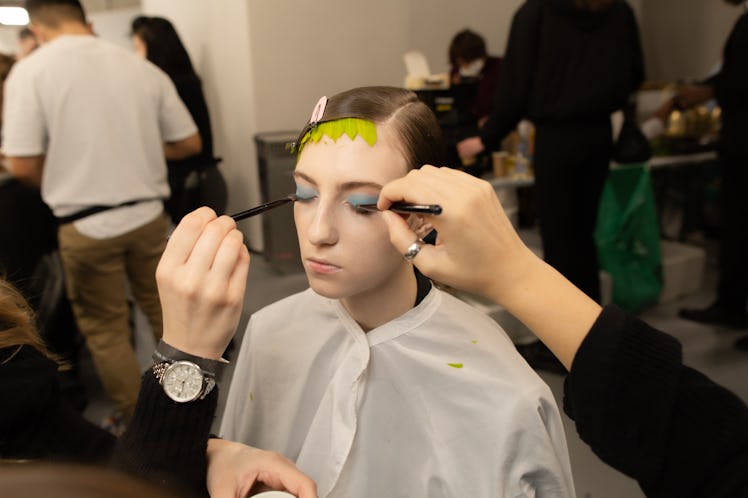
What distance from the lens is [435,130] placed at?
0.87 meters

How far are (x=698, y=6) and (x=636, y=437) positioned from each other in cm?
508

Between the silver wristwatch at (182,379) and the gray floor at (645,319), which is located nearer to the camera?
the silver wristwatch at (182,379)

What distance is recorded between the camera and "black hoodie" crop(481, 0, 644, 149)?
1800mm

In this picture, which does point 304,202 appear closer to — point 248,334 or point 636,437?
point 248,334

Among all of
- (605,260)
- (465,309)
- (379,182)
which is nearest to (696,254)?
(605,260)

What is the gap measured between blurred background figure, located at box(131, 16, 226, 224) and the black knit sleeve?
0.95 ft

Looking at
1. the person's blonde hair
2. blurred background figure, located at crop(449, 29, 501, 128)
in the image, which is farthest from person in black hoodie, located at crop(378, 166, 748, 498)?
blurred background figure, located at crop(449, 29, 501, 128)

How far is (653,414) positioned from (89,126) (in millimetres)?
1633

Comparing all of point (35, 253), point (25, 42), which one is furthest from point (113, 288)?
point (25, 42)

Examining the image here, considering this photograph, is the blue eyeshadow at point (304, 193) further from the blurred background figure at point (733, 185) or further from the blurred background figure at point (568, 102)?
the blurred background figure at point (733, 185)

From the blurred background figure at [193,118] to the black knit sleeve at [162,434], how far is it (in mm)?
289

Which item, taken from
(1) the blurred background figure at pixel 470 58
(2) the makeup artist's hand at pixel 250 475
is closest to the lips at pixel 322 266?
(2) the makeup artist's hand at pixel 250 475

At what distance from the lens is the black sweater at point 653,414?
20.3 inches

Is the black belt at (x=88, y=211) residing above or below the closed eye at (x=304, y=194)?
below
